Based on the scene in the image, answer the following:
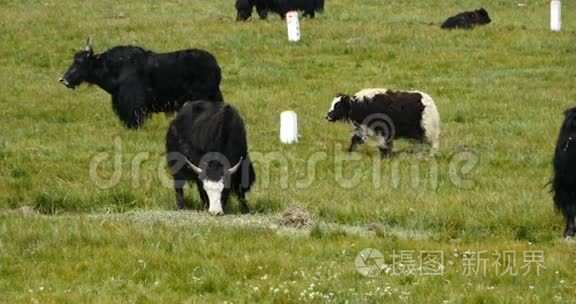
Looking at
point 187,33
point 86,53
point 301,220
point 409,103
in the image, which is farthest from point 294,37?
point 301,220

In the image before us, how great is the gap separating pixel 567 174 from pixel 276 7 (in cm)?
2216

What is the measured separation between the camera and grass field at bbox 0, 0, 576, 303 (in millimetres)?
9156

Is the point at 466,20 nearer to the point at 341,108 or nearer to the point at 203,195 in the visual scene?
the point at 341,108

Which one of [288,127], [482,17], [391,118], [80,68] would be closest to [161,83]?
[80,68]

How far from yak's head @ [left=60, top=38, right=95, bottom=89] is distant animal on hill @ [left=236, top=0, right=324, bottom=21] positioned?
11.8m

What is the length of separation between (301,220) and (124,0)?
87.2ft

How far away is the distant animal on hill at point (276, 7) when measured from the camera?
30.7 meters

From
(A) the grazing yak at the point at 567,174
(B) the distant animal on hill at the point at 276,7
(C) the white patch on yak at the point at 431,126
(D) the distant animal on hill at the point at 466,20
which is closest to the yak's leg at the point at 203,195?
(A) the grazing yak at the point at 567,174

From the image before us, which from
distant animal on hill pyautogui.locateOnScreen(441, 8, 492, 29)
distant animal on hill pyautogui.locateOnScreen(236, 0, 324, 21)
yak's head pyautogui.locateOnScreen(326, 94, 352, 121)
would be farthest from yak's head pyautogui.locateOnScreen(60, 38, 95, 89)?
distant animal on hill pyautogui.locateOnScreen(441, 8, 492, 29)

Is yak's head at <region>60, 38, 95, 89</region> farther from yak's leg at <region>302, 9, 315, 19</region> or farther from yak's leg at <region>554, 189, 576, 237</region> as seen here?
yak's leg at <region>302, 9, 315, 19</region>

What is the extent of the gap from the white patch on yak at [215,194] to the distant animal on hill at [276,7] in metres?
18.8

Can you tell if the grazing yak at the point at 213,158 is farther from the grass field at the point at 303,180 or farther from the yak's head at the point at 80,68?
the yak's head at the point at 80,68

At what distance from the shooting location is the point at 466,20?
92.5 ft
